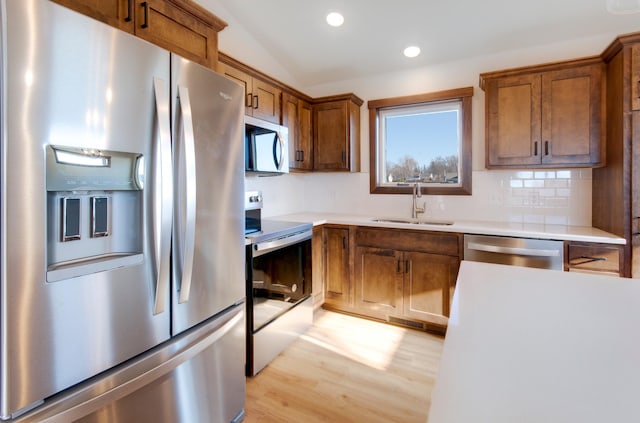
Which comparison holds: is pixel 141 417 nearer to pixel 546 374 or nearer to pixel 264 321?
pixel 264 321

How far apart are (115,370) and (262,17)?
2.90m

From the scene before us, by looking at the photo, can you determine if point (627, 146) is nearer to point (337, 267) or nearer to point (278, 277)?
point (337, 267)

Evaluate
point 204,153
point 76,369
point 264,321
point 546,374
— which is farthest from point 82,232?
point 264,321

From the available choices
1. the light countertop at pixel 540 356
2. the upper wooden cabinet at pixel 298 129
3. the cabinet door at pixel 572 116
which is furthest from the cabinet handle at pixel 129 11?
the cabinet door at pixel 572 116

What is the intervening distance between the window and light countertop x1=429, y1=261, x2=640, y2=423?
2.22 metres

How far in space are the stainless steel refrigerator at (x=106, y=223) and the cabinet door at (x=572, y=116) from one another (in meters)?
2.48

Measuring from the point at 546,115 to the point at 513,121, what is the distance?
226 mm

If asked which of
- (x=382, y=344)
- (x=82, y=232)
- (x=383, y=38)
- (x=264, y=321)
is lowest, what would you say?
(x=382, y=344)

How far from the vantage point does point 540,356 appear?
2.27 feet

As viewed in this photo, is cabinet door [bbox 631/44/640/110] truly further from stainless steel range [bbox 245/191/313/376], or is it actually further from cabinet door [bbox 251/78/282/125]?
cabinet door [bbox 251/78/282/125]

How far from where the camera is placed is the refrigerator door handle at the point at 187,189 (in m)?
1.32

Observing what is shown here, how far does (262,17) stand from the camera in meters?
2.92

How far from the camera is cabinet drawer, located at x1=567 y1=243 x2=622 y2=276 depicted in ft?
7.27

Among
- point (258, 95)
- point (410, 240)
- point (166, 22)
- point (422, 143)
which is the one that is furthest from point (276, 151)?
point (422, 143)
